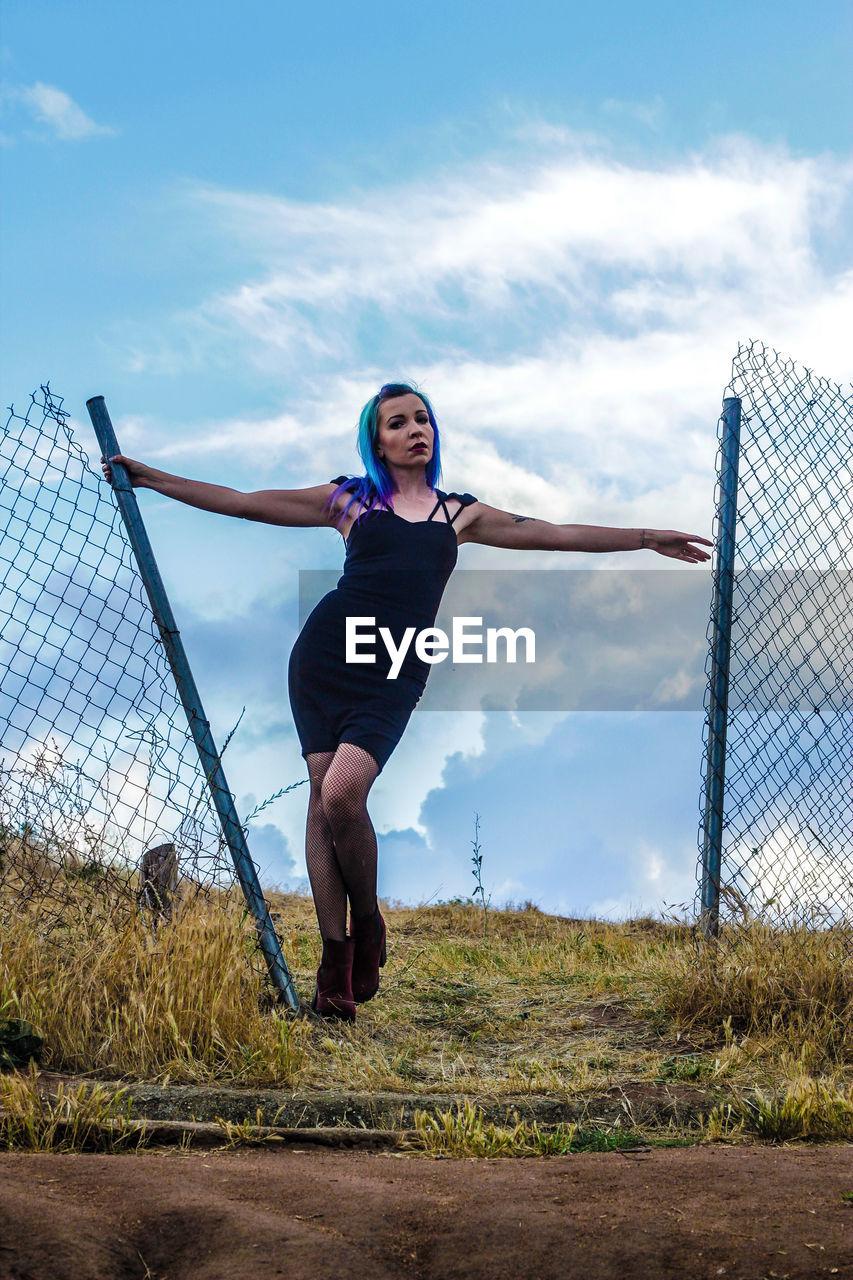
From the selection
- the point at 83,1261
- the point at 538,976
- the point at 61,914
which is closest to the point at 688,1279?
the point at 83,1261

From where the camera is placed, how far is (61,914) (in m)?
4.27

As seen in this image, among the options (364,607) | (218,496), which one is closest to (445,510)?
(364,607)

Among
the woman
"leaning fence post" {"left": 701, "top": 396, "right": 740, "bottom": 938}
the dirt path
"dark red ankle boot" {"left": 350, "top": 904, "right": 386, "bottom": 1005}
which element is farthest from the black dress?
the dirt path

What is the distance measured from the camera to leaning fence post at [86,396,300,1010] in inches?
174

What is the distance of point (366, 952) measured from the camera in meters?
4.62

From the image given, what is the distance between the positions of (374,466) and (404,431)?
195mm

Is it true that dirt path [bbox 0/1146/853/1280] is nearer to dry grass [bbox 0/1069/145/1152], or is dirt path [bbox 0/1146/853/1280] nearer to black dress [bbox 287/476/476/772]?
dry grass [bbox 0/1069/145/1152]

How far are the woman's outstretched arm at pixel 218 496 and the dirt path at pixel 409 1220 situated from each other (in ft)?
8.45

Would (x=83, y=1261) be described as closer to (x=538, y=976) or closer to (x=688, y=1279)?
(x=688, y=1279)

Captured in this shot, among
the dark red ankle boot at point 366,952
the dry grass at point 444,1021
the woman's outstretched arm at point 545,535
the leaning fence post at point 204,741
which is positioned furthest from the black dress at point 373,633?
the dry grass at point 444,1021

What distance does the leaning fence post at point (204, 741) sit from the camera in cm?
443

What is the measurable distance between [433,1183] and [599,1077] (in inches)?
53.7

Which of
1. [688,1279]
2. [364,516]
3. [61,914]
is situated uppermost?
[364,516]

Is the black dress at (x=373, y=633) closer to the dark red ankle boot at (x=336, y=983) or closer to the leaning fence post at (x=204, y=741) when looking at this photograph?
the leaning fence post at (x=204, y=741)
